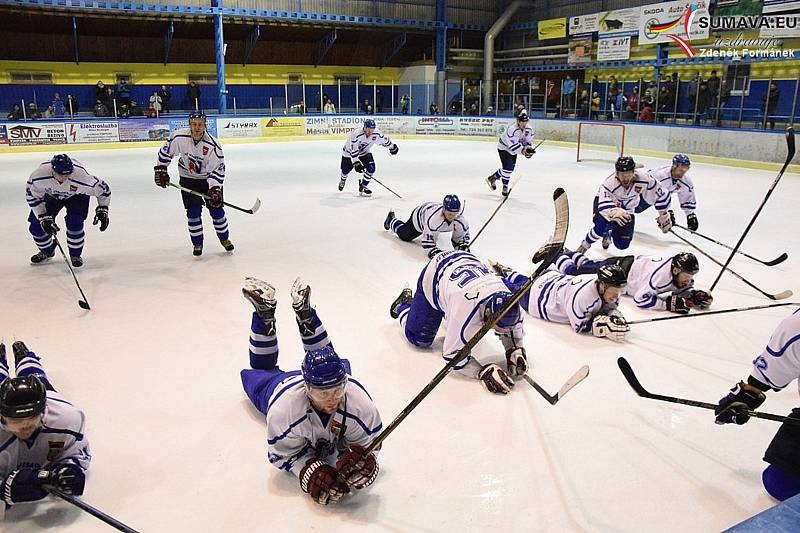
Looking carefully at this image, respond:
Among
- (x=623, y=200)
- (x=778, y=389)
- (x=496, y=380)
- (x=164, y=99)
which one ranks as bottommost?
(x=496, y=380)

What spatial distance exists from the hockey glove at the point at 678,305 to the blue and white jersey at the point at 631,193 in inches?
62.8

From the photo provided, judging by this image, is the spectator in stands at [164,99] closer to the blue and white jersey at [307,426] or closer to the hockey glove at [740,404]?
the blue and white jersey at [307,426]

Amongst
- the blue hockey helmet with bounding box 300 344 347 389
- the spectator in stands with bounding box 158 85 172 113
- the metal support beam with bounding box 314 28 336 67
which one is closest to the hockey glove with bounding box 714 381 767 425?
Answer: the blue hockey helmet with bounding box 300 344 347 389

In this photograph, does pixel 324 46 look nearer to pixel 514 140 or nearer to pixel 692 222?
pixel 514 140

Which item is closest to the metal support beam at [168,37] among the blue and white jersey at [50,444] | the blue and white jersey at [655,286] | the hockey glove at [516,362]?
the blue and white jersey at [655,286]

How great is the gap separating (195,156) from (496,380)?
3829 mm

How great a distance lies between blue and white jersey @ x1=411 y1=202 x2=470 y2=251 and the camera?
560cm

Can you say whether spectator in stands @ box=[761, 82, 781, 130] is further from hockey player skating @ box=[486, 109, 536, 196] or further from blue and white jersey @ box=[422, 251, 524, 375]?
blue and white jersey @ box=[422, 251, 524, 375]

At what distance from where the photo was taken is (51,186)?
5348 mm

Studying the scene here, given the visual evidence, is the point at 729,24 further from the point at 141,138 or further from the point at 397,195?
the point at 141,138

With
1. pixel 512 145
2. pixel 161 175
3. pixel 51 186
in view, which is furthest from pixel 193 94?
pixel 51 186

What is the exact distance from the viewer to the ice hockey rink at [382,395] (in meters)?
2.46

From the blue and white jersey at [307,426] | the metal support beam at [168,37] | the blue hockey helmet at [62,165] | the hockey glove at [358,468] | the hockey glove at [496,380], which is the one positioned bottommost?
the hockey glove at [496,380]

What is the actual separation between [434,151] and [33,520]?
47.4ft
